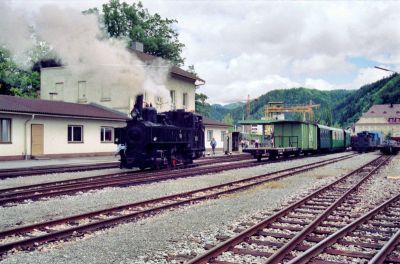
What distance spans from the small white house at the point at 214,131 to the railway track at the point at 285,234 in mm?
31416

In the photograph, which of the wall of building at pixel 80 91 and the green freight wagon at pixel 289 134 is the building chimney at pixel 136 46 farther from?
the green freight wagon at pixel 289 134

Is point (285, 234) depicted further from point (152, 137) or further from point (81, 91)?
point (81, 91)

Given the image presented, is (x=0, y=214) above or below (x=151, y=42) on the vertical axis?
below

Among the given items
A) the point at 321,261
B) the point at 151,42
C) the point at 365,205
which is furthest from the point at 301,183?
the point at 151,42

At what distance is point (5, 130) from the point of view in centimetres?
2344

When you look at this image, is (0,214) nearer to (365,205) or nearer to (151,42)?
(365,205)

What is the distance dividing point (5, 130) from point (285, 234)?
20806mm

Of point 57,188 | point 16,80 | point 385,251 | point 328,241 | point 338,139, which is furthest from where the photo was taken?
point 338,139

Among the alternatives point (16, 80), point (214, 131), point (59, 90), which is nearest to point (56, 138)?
point (59, 90)

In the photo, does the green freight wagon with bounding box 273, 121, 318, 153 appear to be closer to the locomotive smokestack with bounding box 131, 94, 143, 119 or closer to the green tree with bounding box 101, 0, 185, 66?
the locomotive smokestack with bounding box 131, 94, 143, 119

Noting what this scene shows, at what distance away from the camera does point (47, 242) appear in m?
6.42

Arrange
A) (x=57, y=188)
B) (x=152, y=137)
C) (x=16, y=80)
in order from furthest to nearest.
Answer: (x=16, y=80) → (x=152, y=137) → (x=57, y=188)

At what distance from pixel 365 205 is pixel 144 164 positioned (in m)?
9.72

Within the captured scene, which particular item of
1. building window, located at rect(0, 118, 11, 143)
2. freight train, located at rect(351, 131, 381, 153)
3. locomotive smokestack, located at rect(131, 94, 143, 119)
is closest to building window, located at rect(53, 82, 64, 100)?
building window, located at rect(0, 118, 11, 143)
